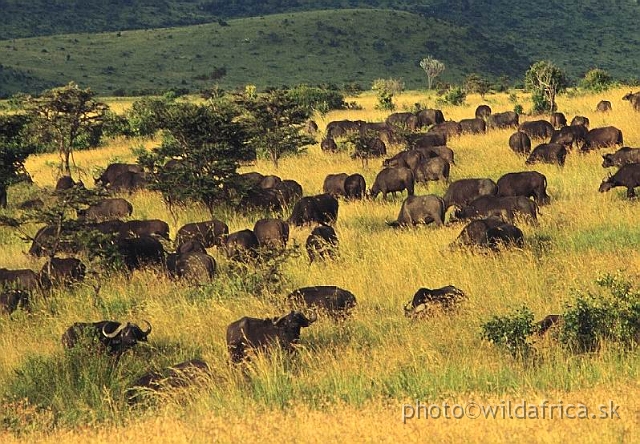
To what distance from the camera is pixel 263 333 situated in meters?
9.23

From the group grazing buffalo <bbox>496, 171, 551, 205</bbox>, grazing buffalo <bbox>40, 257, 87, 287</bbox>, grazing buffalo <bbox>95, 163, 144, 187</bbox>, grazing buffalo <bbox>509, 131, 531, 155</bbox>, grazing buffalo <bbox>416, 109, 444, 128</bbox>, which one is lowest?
grazing buffalo <bbox>40, 257, 87, 287</bbox>

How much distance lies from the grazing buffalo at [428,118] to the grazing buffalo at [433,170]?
11.1 meters

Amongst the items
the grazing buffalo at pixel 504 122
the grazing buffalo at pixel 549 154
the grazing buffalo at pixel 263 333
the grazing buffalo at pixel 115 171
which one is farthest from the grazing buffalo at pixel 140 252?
the grazing buffalo at pixel 504 122

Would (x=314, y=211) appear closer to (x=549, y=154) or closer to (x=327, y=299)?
(x=327, y=299)

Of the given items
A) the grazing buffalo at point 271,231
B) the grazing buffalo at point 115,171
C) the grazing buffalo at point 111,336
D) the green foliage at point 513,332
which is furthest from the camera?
the grazing buffalo at point 115,171

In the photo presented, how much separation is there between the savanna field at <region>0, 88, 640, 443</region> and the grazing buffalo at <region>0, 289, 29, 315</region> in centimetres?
25

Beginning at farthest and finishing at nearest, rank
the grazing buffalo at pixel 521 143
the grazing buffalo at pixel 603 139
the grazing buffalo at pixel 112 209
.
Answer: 1. the grazing buffalo at pixel 521 143
2. the grazing buffalo at pixel 603 139
3. the grazing buffalo at pixel 112 209

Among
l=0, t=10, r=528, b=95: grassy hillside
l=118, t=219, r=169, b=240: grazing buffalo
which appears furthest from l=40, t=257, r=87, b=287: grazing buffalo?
l=0, t=10, r=528, b=95: grassy hillside

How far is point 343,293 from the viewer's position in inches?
430

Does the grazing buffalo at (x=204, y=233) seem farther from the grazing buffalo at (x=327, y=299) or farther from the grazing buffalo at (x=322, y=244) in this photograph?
the grazing buffalo at (x=327, y=299)

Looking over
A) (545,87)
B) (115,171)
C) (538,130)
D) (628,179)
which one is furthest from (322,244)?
(545,87)

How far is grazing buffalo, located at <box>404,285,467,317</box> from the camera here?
10.2m

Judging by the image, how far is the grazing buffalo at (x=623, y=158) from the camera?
2008cm

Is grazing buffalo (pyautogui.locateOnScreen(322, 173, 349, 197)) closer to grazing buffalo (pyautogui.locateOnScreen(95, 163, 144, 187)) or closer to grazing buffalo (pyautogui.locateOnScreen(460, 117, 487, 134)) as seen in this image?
grazing buffalo (pyautogui.locateOnScreen(95, 163, 144, 187))
